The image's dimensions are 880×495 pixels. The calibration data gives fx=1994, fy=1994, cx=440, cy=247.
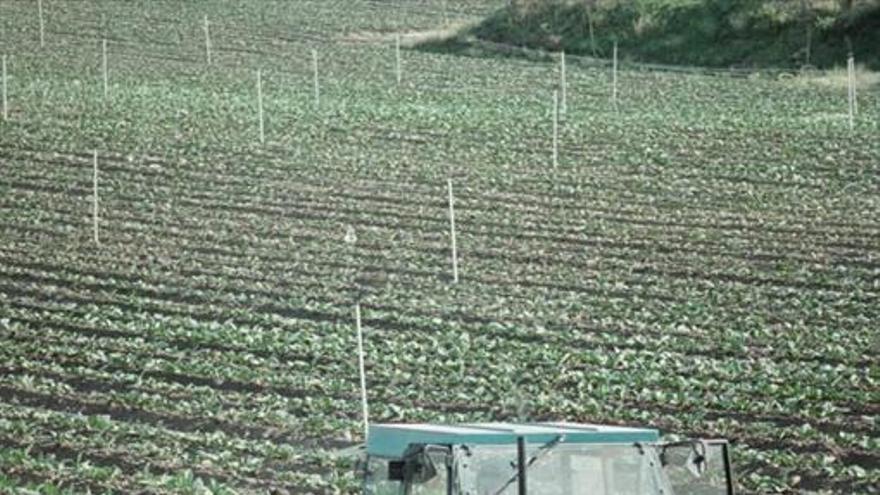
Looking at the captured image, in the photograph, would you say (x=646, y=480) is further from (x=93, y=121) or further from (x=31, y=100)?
(x=31, y=100)

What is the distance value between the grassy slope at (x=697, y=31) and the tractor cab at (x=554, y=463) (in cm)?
3486

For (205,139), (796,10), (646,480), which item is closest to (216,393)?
(646,480)

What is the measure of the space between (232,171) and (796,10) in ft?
63.3

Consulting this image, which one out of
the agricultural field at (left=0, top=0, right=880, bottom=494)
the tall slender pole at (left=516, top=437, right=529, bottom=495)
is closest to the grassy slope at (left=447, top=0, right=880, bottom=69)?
the agricultural field at (left=0, top=0, right=880, bottom=494)

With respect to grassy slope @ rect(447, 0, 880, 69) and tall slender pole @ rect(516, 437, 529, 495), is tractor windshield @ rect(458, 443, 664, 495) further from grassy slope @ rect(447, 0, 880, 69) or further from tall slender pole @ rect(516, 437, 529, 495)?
grassy slope @ rect(447, 0, 880, 69)

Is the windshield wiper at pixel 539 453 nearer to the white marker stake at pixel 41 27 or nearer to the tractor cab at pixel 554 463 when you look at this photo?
the tractor cab at pixel 554 463

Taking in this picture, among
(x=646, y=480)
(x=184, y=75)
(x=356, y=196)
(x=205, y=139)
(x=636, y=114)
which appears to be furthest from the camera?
(x=184, y=75)

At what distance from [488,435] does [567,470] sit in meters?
0.44

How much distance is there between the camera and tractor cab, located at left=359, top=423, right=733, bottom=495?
992cm

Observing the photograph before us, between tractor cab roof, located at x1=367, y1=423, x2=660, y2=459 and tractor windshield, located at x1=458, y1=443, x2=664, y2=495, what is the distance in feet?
0.14

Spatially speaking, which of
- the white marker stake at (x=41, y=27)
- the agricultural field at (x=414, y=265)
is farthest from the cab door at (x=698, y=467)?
the white marker stake at (x=41, y=27)

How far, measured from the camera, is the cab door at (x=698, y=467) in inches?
407

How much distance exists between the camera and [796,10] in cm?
4719

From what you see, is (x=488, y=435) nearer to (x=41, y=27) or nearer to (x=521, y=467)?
(x=521, y=467)
